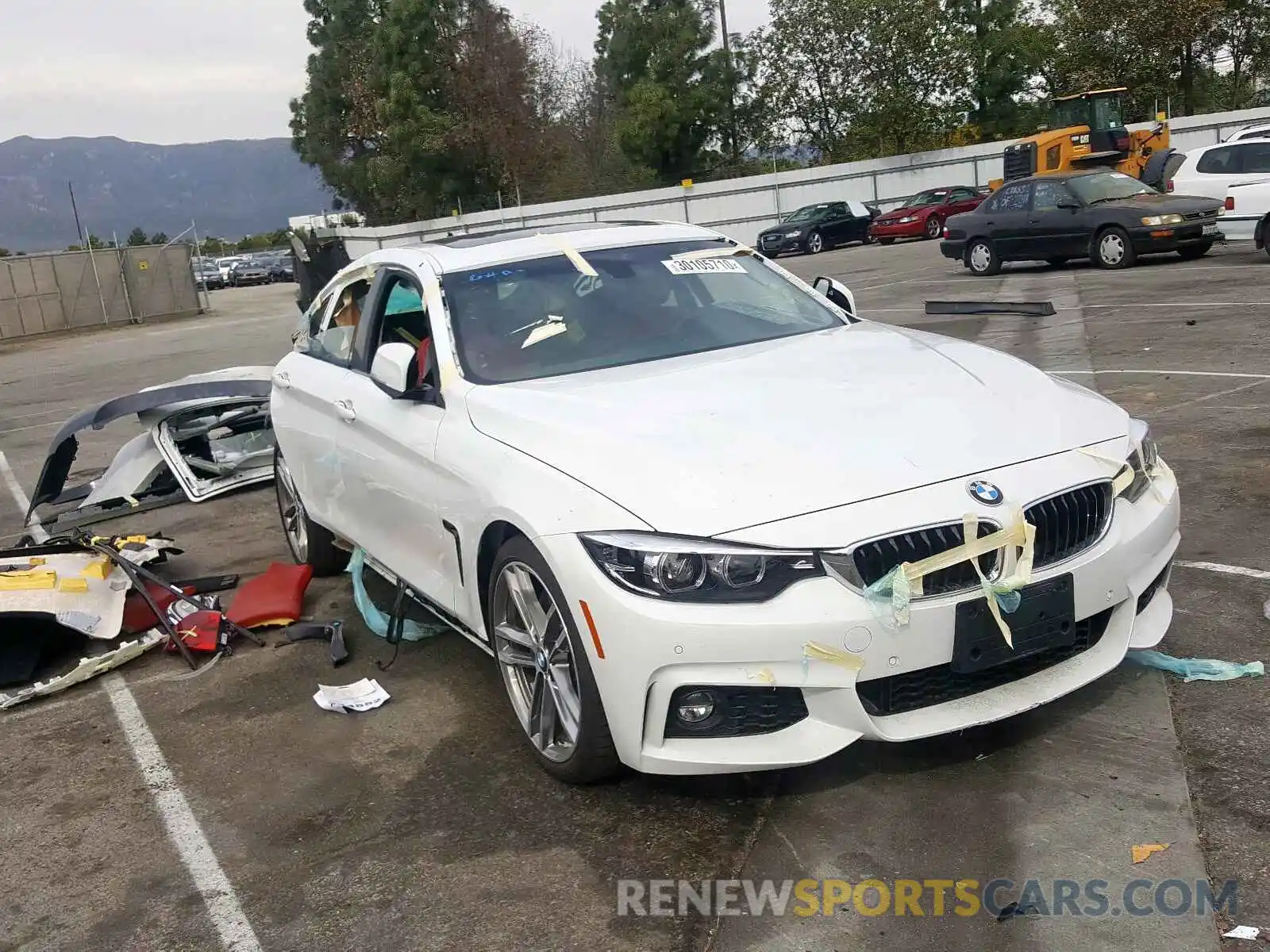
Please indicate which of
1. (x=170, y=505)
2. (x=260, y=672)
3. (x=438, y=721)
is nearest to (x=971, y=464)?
(x=438, y=721)

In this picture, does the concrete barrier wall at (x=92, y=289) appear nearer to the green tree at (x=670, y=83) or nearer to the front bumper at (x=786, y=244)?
the front bumper at (x=786, y=244)

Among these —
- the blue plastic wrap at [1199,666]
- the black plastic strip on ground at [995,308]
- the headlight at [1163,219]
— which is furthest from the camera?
the headlight at [1163,219]

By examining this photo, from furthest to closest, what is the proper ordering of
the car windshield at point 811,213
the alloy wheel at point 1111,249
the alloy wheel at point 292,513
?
the car windshield at point 811,213 < the alloy wheel at point 1111,249 < the alloy wheel at point 292,513

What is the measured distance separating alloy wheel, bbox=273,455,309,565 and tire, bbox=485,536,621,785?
2671mm

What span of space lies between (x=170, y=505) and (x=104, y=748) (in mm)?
4842

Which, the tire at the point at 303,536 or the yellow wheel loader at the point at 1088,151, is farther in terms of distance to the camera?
the yellow wheel loader at the point at 1088,151

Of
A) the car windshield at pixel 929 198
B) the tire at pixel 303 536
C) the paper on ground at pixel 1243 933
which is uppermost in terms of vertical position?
the car windshield at pixel 929 198

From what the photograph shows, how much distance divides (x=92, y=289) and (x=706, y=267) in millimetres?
35376

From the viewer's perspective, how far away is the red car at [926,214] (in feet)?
107

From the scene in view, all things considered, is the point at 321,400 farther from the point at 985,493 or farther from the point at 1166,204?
the point at 1166,204

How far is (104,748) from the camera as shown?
4.62 meters

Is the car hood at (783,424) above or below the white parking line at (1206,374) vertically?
above

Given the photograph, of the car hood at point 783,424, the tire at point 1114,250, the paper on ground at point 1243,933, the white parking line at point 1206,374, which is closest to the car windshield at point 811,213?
the tire at point 1114,250

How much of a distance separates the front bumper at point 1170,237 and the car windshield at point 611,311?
44.6 ft
